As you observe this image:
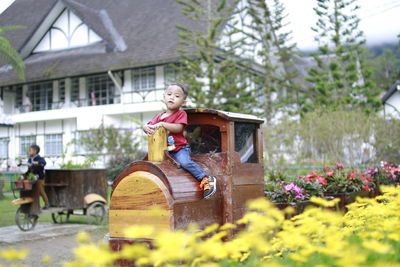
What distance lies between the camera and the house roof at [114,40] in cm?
2798

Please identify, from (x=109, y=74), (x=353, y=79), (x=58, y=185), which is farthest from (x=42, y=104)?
(x=58, y=185)

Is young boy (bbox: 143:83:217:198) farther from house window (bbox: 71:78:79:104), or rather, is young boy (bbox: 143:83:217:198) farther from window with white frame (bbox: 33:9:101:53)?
house window (bbox: 71:78:79:104)

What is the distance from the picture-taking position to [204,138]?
20.2 ft

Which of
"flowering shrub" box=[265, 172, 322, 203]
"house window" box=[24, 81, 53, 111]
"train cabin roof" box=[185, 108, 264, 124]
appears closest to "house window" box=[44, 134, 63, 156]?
"house window" box=[24, 81, 53, 111]

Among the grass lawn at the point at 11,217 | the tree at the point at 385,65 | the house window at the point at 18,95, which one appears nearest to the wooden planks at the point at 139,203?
the grass lawn at the point at 11,217

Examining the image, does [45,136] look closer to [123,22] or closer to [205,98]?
[123,22]

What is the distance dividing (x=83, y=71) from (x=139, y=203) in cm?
2543

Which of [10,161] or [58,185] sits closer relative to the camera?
[58,185]

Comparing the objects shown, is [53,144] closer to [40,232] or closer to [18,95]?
[18,95]

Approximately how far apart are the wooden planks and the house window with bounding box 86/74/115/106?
26.0 meters

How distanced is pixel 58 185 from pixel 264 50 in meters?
20.1

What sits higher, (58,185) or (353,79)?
(353,79)

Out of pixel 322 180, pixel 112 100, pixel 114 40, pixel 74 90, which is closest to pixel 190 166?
Result: pixel 322 180

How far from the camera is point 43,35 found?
33438mm
